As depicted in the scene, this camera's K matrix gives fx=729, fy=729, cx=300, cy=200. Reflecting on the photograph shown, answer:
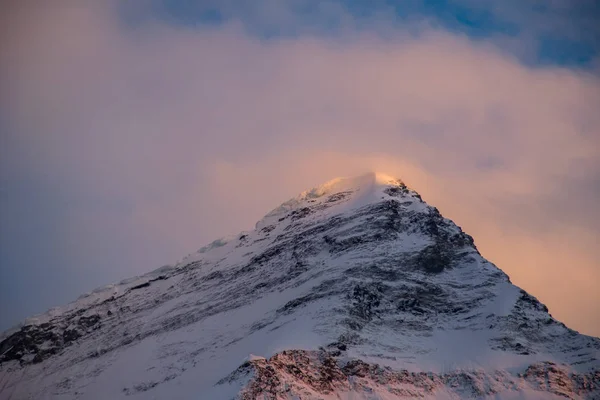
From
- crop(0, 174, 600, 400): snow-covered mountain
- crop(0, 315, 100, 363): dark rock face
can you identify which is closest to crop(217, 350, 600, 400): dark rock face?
crop(0, 174, 600, 400): snow-covered mountain

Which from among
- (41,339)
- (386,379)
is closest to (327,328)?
(386,379)

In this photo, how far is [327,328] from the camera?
438 feet

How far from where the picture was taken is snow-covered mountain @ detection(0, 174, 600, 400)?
121500 millimetres

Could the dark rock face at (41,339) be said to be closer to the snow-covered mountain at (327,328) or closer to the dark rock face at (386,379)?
the snow-covered mountain at (327,328)

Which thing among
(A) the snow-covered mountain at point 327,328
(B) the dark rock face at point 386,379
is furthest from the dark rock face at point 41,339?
(B) the dark rock face at point 386,379

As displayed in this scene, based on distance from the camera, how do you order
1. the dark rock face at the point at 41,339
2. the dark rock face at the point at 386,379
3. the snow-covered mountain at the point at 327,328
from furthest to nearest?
the dark rock face at the point at 41,339 → the snow-covered mountain at the point at 327,328 → the dark rock face at the point at 386,379

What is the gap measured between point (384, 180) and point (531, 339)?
7301 cm

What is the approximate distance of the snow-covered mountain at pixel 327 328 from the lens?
399 ft

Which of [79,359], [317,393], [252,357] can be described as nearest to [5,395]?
[79,359]

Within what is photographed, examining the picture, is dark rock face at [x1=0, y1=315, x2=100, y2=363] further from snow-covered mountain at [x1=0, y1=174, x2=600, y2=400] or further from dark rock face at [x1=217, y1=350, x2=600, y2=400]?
dark rock face at [x1=217, y1=350, x2=600, y2=400]

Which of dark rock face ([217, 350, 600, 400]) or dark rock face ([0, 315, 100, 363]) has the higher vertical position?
dark rock face ([0, 315, 100, 363])

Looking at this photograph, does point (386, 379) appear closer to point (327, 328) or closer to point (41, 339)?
point (327, 328)

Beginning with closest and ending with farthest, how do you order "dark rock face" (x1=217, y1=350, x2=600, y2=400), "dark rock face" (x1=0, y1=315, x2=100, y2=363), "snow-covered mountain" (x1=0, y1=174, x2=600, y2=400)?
1. "dark rock face" (x1=217, y1=350, x2=600, y2=400)
2. "snow-covered mountain" (x1=0, y1=174, x2=600, y2=400)
3. "dark rock face" (x1=0, y1=315, x2=100, y2=363)

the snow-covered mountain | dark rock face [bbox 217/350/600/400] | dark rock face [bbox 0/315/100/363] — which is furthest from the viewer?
dark rock face [bbox 0/315/100/363]
